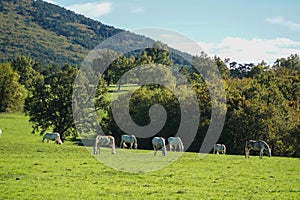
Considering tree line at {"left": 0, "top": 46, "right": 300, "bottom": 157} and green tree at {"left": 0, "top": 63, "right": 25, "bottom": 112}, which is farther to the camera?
green tree at {"left": 0, "top": 63, "right": 25, "bottom": 112}

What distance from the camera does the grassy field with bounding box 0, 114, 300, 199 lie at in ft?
53.2

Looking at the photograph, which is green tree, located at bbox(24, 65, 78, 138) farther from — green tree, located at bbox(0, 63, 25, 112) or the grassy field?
green tree, located at bbox(0, 63, 25, 112)

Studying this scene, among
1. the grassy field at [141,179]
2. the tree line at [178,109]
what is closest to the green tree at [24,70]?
the tree line at [178,109]

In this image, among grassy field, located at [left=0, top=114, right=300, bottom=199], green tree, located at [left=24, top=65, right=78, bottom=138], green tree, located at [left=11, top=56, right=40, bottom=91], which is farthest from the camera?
green tree, located at [left=11, top=56, right=40, bottom=91]

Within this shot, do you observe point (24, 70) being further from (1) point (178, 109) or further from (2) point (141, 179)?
(2) point (141, 179)

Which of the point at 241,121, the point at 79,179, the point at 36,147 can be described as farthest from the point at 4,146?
the point at 241,121

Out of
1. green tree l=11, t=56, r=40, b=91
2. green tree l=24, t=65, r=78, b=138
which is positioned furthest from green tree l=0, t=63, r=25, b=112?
green tree l=24, t=65, r=78, b=138

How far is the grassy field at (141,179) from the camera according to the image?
16.2 m

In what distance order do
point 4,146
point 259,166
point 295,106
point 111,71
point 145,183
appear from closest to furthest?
point 145,183
point 259,166
point 4,146
point 295,106
point 111,71

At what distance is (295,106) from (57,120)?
35507mm

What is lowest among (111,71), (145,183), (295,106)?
(145,183)

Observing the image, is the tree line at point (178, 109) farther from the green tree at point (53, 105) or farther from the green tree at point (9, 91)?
the green tree at point (9, 91)

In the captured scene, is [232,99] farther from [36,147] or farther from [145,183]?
[145,183]

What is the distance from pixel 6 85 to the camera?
227 feet
